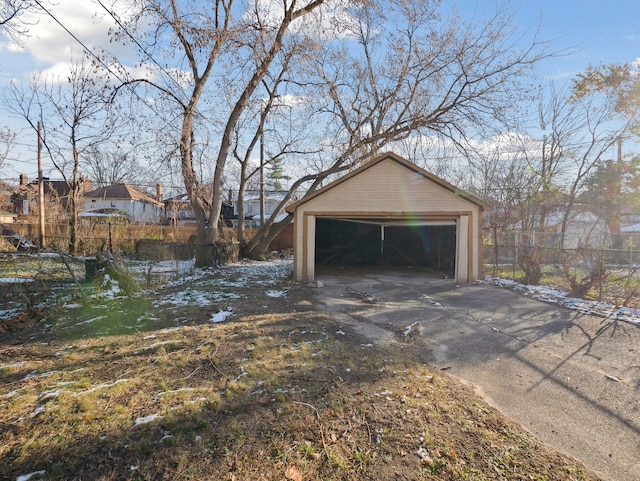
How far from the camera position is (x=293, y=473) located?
2334 mm

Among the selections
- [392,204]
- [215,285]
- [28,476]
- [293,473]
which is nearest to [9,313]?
[215,285]

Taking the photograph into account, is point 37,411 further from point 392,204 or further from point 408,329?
point 392,204

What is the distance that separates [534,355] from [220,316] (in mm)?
4815

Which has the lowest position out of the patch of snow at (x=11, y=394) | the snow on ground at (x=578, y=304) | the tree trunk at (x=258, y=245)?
the snow on ground at (x=578, y=304)

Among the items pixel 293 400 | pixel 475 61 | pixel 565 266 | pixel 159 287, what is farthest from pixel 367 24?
pixel 293 400

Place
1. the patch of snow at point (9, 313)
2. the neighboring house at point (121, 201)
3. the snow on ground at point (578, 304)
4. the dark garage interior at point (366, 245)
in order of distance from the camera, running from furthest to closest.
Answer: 1. the neighboring house at point (121, 201)
2. the dark garage interior at point (366, 245)
3. the snow on ground at point (578, 304)
4. the patch of snow at point (9, 313)

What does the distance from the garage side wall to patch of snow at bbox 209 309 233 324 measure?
4865 millimetres

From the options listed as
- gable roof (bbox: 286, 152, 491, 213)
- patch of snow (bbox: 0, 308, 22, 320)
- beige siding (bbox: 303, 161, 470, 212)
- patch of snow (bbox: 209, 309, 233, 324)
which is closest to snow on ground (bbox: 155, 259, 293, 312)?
patch of snow (bbox: 209, 309, 233, 324)

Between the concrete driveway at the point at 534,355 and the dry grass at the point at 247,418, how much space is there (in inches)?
14.3

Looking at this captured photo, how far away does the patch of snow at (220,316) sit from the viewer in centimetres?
607

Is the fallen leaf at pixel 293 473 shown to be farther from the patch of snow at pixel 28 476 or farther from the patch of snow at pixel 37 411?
the patch of snow at pixel 37 411

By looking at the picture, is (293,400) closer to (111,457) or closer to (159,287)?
(111,457)

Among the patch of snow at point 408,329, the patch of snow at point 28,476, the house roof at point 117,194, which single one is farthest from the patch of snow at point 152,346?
the house roof at point 117,194

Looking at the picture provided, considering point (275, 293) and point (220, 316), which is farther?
point (275, 293)
